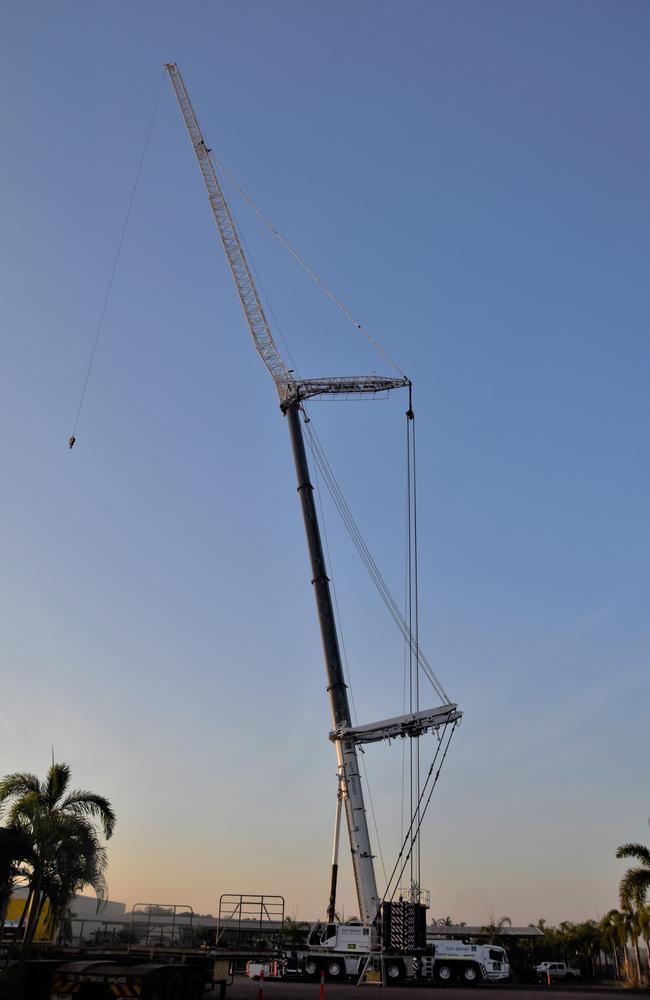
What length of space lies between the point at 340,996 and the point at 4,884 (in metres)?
15.4

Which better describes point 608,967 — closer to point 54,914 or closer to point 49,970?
point 54,914

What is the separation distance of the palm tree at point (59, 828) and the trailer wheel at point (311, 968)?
11.2 metres

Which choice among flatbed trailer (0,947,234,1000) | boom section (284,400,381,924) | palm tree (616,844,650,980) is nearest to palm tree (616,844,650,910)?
palm tree (616,844,650,980)

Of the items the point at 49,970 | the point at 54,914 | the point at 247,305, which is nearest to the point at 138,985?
the point at 49,970

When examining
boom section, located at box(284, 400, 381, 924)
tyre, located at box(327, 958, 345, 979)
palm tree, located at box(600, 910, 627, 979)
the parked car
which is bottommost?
tyre, located at box(327, 958, 345, 979)

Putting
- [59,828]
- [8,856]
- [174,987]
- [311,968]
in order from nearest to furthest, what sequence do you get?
1. [8,856]
2. [174,987]
3. [59,828]
4. [311,968]

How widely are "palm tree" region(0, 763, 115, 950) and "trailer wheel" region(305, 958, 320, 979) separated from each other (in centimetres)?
1118

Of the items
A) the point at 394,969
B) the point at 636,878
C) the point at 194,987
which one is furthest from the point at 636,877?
the point at 194,987

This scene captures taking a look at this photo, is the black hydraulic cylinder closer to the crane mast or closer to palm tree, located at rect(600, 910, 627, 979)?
the crane mast

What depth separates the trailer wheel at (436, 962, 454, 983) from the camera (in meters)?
36.2

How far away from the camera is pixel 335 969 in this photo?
35.4 metres

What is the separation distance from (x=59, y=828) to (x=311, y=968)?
14.8 meters

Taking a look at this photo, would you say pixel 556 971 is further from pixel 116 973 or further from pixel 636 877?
pixel 116 973

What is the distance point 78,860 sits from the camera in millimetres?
27781
